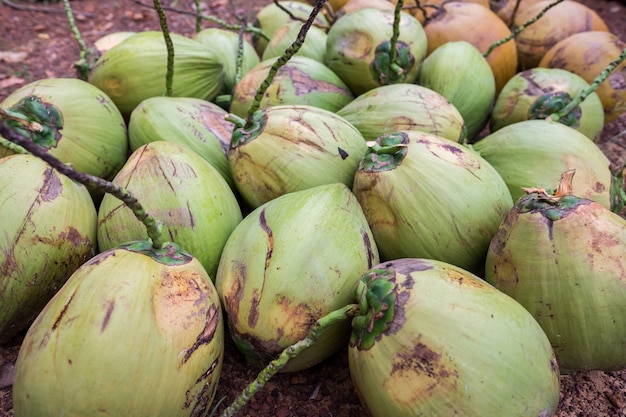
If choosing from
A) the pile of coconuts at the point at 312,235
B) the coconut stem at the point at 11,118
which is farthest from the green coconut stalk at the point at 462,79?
the coconut stem at the point at 11,118

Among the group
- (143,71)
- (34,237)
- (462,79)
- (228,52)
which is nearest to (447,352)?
(34,237)

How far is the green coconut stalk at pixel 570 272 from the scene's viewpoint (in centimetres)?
137

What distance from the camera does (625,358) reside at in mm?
1443

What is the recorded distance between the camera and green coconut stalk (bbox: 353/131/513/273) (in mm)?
1562

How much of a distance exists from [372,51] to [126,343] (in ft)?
5.09

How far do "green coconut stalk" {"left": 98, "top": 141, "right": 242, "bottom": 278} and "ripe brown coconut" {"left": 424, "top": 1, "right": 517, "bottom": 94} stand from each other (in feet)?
5.21

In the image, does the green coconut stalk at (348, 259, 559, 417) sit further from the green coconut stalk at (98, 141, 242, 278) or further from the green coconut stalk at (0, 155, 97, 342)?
the green coconut stalk at (0, 155, 97, 342)

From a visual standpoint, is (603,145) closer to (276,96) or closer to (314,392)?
(276,96)

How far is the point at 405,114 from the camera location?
196cm

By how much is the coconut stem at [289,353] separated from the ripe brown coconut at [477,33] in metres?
1.84

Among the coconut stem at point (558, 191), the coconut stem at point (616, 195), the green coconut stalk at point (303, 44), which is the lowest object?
the coconut stem at point (616, 195)

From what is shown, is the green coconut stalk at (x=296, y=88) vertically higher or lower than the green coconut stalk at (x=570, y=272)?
higher

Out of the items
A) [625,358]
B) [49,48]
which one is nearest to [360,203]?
[625,358]

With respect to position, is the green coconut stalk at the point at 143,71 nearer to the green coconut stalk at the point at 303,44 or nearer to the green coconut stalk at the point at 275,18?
the green coconut stalk at the point at 303,44
